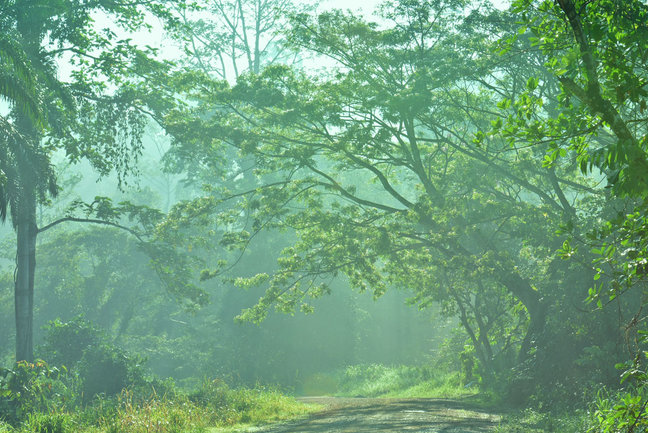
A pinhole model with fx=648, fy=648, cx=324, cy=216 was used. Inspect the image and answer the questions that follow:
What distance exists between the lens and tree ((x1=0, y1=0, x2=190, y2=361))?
1725 centimetres

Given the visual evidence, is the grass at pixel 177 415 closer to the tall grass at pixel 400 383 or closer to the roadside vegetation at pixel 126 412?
the roadside vegetation at pixel 126 412

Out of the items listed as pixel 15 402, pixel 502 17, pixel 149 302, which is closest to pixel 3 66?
pixel 15 402

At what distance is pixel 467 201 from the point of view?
2022 cm

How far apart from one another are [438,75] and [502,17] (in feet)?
8.33

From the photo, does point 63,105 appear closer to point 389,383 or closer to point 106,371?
point 106,371

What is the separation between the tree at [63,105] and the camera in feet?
56.6

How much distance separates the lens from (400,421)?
11.5 meters

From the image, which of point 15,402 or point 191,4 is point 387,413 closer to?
point 15,402

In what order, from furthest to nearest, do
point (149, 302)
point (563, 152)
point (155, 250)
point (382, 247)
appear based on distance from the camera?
point (149, 302) → point (155, 250) → point (382, 247) → point (563, 152)

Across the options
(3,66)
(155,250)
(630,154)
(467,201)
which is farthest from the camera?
(155,250)

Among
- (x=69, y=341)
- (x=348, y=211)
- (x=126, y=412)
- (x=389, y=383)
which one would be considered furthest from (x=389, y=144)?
(x=69, y=341)

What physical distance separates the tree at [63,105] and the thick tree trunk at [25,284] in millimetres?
28

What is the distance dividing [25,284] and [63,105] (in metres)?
5.63

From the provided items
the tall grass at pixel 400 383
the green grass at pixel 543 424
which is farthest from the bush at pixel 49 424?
the tall grass at pixel 400 383
